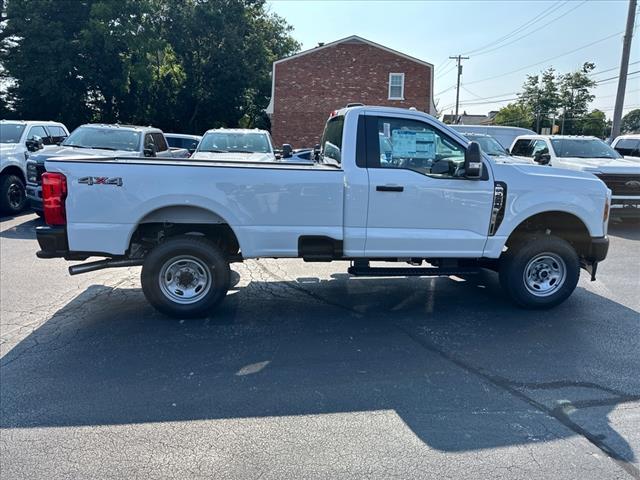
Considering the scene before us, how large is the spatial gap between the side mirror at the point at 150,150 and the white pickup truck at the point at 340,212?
5.44m

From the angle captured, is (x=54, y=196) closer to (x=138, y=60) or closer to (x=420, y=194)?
(x=420, y=194)

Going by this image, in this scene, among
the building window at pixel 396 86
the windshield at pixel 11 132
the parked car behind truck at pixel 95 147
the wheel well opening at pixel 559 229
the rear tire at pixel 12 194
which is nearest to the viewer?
the wheel well opening at pixel 559 229

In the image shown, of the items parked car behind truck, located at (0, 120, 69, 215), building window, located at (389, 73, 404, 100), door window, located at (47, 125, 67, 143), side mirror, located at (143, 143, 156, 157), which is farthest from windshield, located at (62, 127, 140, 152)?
building window, located at (389, 73, 404, 100)

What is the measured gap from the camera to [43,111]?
28406mm

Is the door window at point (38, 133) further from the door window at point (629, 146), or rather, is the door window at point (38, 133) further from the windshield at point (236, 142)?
the door window at point (629, 146)

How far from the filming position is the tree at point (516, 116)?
65875mm

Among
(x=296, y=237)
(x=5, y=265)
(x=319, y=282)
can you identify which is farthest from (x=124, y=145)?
(x=296, y=237)

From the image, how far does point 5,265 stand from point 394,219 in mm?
5855

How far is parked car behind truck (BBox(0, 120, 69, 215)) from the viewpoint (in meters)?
11.6

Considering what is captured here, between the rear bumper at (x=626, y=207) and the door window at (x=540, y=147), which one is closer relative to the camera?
the rear bumper at (x=626, y=207)

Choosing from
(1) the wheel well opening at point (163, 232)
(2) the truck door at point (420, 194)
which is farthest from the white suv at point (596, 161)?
(1) the wheel well opening at point (163, 232)

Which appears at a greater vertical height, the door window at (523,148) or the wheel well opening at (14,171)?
the door window at (523,148)

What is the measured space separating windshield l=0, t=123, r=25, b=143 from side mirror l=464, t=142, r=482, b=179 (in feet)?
37.5

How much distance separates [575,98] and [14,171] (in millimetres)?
65965
